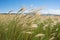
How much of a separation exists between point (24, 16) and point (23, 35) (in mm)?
313

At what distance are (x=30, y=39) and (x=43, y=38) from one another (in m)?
0.29

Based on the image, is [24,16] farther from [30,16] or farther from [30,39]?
[30,39]

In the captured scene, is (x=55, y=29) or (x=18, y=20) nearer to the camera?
(x=18, y=20)

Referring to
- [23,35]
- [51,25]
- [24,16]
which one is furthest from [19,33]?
[51,25]

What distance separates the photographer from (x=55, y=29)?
406 centimetres

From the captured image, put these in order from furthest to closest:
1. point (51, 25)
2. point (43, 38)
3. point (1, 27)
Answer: point (51, 25) → point (1, 27) → point (43, 38)

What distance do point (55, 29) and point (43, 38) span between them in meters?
0.87

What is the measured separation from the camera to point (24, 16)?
328 cm

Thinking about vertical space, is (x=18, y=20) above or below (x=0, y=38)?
above

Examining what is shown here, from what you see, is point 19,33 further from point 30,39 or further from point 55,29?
point 55,29

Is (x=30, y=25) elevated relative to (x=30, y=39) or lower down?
elevated

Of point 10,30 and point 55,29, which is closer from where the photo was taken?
point 10,30

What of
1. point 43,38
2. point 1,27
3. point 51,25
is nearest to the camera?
point 43,38

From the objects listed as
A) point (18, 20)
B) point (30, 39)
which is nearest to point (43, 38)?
point (30, 39)
